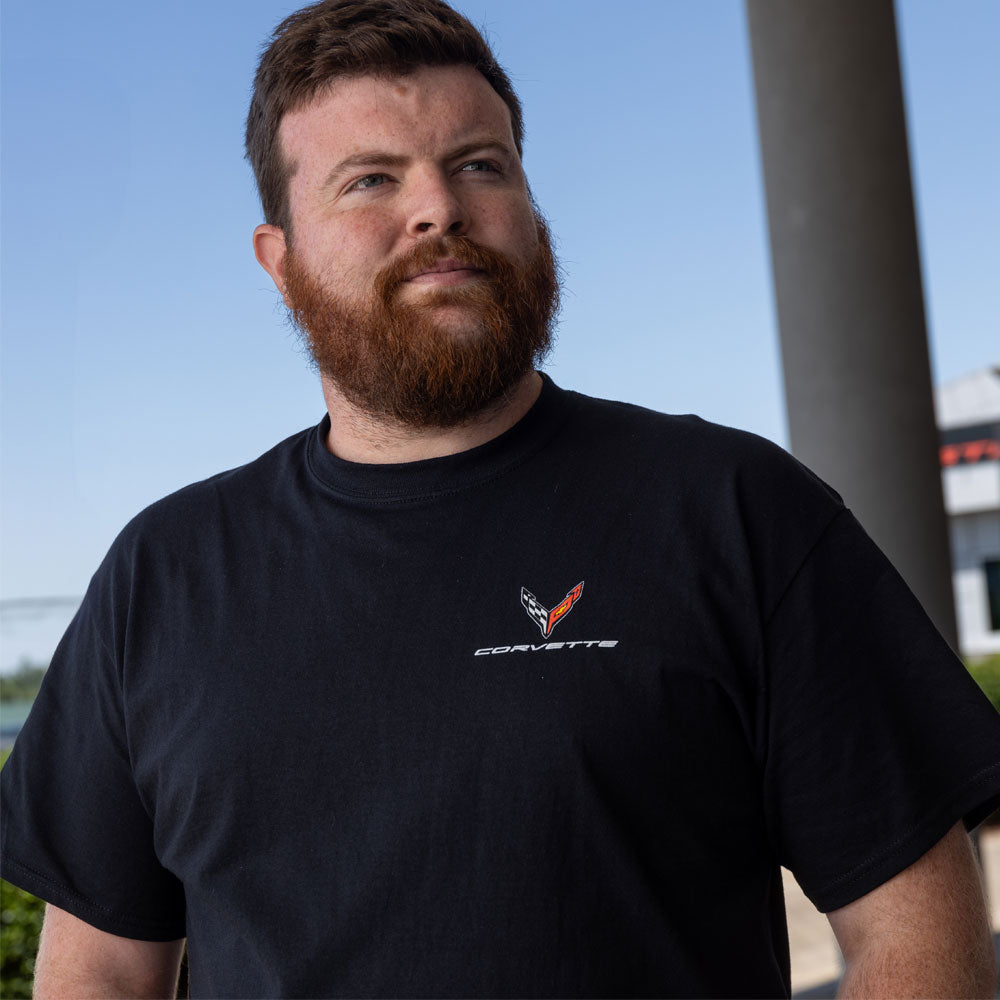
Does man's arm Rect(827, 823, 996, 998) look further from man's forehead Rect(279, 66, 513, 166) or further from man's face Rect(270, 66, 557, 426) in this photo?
man's forehead Rect(279, 66, 513, 166)

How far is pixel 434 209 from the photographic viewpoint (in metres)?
1.46

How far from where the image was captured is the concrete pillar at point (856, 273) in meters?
3.56

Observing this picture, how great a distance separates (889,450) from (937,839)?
2448 mm

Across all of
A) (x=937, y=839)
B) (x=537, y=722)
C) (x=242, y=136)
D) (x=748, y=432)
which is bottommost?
(x=937, y=839)

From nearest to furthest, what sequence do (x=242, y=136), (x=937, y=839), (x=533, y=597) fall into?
(x=937, y=839) < (x=533, y=597) < (x=242, y=136)

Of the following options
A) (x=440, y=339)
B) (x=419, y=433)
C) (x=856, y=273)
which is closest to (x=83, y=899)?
(x=419, y=433)

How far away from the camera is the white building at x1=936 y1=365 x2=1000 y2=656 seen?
19.5 m

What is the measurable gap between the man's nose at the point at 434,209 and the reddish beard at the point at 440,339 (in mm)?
15

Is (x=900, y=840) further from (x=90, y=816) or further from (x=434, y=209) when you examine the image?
(x=90, y=816)

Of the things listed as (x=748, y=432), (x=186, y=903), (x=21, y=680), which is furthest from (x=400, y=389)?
(x=21, y=680)

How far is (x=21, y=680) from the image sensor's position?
13.8ft

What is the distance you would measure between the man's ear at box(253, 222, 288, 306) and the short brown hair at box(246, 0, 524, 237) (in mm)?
23

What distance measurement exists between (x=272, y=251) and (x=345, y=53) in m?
0.31

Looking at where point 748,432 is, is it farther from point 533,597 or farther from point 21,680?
point 21,680
